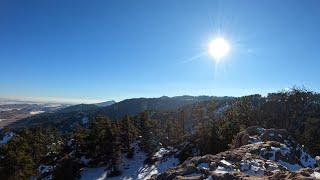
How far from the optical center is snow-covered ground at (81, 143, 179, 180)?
74.7m

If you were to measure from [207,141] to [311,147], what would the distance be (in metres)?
20.9

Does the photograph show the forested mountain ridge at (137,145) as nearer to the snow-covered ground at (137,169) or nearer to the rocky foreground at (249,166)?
the snow-covered ground at (137,169)

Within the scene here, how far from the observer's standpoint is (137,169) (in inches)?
3206

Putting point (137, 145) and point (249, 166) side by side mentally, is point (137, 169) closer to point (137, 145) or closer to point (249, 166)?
point (137, 145)

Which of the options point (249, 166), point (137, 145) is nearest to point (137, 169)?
point (137, 145)

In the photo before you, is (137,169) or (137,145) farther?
(137,145)

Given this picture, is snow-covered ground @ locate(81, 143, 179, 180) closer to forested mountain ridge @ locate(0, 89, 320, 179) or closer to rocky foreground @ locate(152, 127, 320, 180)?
forested mountain ridge @ locate(0, 89, 320, 179)

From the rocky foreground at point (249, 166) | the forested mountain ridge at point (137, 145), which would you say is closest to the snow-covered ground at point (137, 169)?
the forested mountain ridge at point (137, 145)

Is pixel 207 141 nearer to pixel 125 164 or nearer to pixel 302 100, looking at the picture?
pixel 125 164

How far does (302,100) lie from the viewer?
326ft

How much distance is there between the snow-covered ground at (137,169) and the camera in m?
74.7

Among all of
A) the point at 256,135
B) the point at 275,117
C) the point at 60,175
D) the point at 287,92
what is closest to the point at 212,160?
the point at 256,135

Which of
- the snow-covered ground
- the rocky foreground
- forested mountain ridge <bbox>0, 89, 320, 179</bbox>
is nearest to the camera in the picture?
the rocky foreground

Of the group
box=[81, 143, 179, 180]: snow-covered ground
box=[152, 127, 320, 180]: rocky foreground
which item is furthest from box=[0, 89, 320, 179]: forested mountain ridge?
box=[152, 127, 320, 180]: rocky foreground
